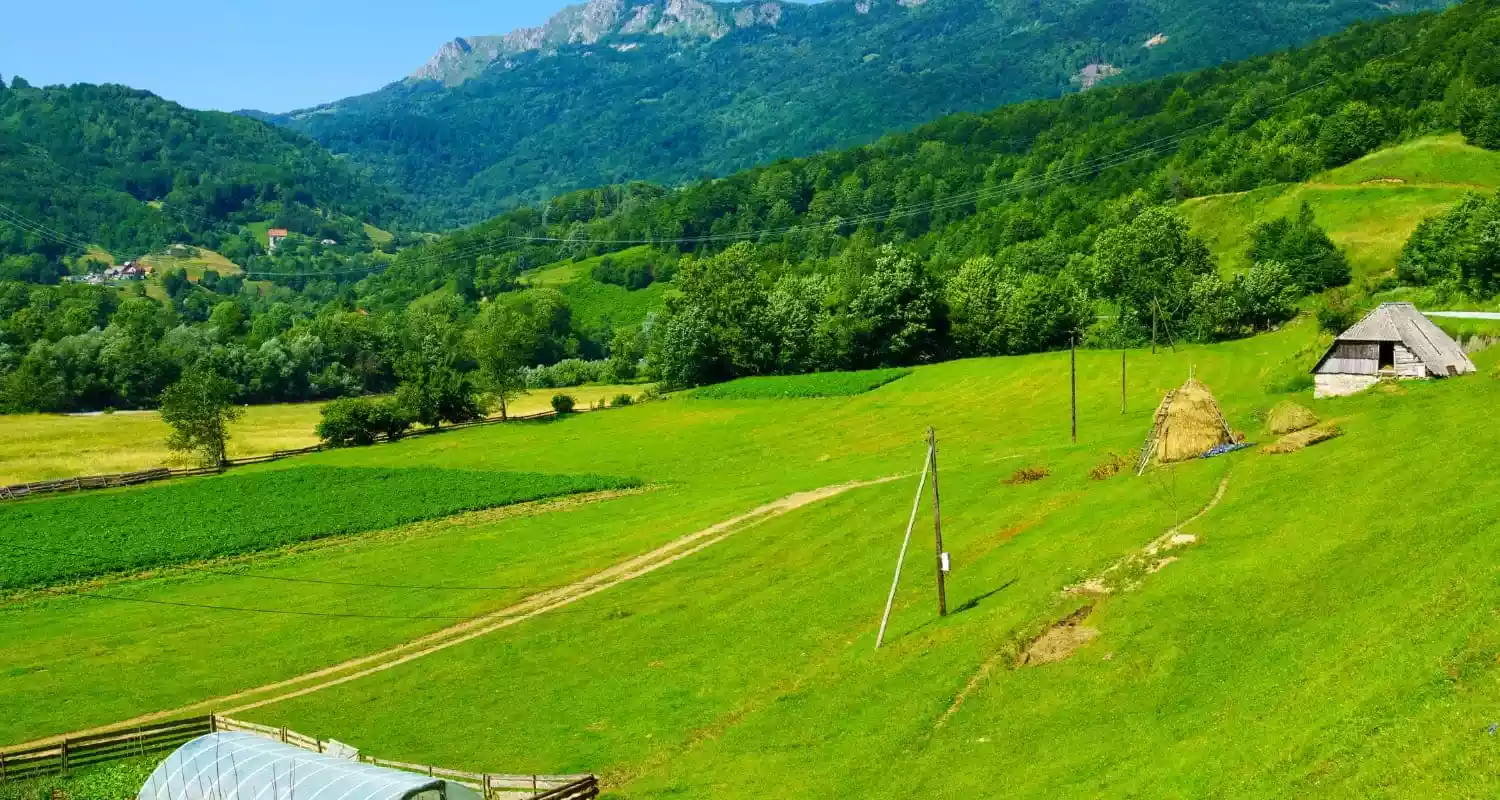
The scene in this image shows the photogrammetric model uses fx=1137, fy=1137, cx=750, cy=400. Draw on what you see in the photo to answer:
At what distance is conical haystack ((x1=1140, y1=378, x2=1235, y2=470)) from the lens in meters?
54.2

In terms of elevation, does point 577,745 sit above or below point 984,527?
below

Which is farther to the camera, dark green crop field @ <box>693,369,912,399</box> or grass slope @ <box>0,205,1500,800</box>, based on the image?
dark green crop field @ <box>693,369,912,399</box>

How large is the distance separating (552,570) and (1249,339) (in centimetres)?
8112

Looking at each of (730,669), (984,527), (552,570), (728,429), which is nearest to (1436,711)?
(730,669)

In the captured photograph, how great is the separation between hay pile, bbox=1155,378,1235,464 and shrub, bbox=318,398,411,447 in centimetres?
8397

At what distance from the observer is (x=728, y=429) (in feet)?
340

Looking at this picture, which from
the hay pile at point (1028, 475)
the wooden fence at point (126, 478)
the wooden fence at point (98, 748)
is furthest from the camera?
the wooden fence at point (126, 478)

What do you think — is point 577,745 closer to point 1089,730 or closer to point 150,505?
point 1089,730

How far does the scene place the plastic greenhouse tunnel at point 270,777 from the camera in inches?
1207

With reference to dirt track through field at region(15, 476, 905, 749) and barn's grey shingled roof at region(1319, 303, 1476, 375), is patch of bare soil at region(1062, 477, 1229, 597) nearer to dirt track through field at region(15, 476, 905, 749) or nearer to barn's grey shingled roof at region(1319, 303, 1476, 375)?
dirt track through field at region(15, 476, 905, 749)

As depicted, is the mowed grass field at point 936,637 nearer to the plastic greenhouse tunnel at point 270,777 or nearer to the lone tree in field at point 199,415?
the plastic greenhouse tunnel at point 270,777

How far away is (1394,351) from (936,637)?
3765 cm

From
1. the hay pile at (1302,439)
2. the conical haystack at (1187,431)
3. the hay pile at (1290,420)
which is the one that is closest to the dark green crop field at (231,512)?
the conical haystack at (1187,431)

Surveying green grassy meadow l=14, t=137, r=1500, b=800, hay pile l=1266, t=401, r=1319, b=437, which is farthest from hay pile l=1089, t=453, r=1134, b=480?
hay pile l=1266, t=401, r=1319, b=437
